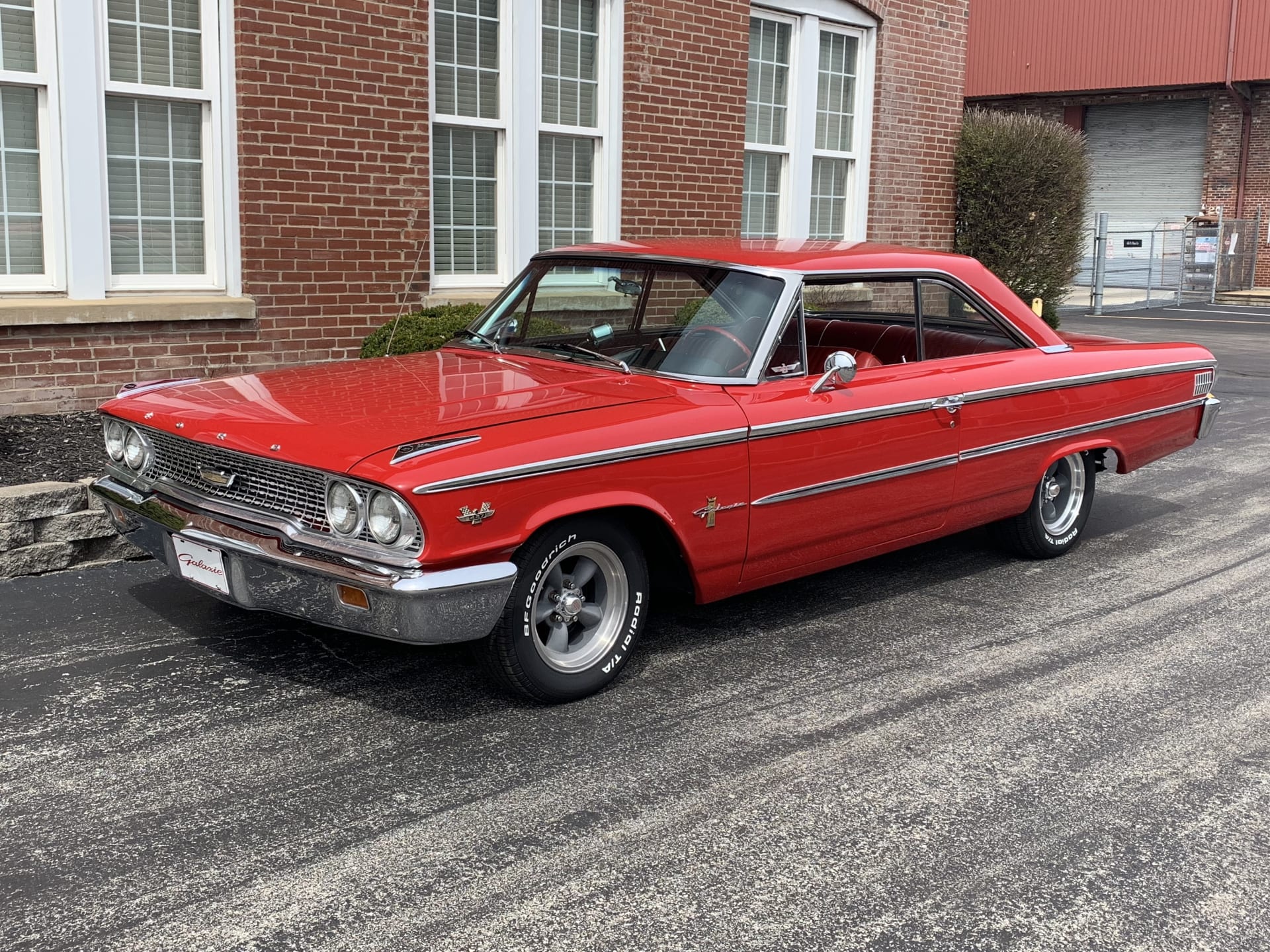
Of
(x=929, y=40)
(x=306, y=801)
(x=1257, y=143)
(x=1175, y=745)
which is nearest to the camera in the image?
(x=306, y=801)

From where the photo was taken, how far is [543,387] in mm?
4805

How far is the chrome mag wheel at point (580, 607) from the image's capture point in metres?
4.41

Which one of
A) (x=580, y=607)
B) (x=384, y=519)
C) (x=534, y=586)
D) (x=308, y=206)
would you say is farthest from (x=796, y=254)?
(x=308, y=206)

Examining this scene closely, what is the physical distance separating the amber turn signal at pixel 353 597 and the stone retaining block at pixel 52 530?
2475 millimetres

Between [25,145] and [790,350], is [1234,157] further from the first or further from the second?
[790,350]

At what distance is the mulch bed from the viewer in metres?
6.46

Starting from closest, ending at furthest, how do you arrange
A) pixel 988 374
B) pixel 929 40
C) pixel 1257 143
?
pixel 988 374
pixel 929 40
pixel 1257 143

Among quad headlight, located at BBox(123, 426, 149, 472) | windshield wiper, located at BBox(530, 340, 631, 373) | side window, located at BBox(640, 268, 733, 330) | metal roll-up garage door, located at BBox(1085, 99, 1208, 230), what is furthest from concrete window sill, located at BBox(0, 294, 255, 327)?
metal roll-up garage door, located at BBox(1085, 99, 1208, 230)

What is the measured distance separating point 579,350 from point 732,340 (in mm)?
660

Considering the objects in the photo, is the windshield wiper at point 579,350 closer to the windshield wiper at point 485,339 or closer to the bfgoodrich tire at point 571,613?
the windshield wiper at point 485,339

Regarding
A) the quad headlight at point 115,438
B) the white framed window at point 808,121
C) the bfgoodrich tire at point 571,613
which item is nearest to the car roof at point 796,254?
the bfgoodrich tire at point 571,613

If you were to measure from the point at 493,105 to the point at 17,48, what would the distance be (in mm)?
3396

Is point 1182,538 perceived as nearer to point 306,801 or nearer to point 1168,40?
point 306,801

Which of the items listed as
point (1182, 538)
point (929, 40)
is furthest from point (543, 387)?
point (929, 40)
